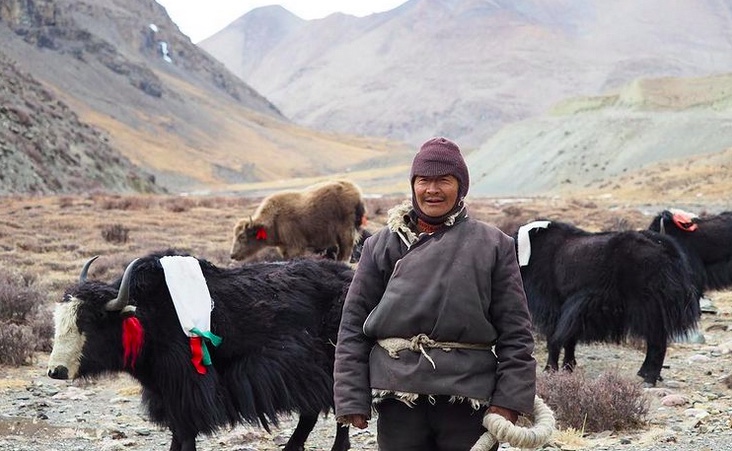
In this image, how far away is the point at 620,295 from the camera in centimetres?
807

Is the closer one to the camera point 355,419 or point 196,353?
point 355,419

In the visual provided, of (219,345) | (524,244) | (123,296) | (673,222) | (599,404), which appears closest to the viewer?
(123,296)

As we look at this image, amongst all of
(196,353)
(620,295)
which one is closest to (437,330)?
(196,353)

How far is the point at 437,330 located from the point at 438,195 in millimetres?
539

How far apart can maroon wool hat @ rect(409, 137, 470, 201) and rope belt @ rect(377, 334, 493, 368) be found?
1.92 feet

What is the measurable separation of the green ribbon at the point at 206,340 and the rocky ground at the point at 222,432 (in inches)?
43.6

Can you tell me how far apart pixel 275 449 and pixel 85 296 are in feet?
5.89

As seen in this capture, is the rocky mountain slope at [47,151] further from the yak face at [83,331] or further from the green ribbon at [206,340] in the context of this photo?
the green ribbon at [206,340]

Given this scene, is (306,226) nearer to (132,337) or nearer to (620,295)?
(620,295)

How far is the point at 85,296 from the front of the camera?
17.4 ft

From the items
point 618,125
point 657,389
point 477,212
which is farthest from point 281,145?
point 657,389

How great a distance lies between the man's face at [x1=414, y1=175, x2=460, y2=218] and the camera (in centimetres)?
351

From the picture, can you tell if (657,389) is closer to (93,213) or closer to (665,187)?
(93,213)

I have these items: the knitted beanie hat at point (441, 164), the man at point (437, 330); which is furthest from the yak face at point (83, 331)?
the knitted beanie hat at point (441, 164)
